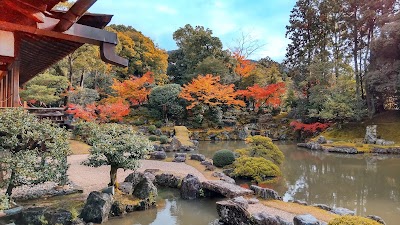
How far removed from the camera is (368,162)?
13.8 m

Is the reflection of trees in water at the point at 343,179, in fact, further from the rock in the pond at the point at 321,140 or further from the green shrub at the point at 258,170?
the rock in the pond at the point at 321,140

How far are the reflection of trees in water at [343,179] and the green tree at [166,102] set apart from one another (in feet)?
31.9

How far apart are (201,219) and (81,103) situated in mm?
13525

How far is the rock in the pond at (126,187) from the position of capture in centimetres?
766

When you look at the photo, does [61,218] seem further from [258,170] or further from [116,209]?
[258,170]

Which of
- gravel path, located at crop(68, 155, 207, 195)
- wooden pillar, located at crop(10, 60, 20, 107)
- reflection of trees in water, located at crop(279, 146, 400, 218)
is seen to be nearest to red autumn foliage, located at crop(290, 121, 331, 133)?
reflection of trees in water, located at crop(279, 146, 400, 218)

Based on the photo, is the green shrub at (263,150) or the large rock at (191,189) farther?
the green shrub at (263,150)

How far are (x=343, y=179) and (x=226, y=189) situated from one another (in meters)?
5.36

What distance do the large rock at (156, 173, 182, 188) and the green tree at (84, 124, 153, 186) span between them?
200 cm

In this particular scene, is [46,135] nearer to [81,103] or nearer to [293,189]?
[293,189]

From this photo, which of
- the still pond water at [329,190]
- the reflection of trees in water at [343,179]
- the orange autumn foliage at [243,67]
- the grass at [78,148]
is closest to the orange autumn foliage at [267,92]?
the orange autumn foliage at [243,67]

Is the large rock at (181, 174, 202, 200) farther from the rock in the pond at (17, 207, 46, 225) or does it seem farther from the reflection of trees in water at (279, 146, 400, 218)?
the rock in the pond at (17, 207, 46, 225)

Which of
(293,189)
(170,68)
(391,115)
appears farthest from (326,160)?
(170,68)

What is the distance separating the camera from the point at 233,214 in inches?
237
